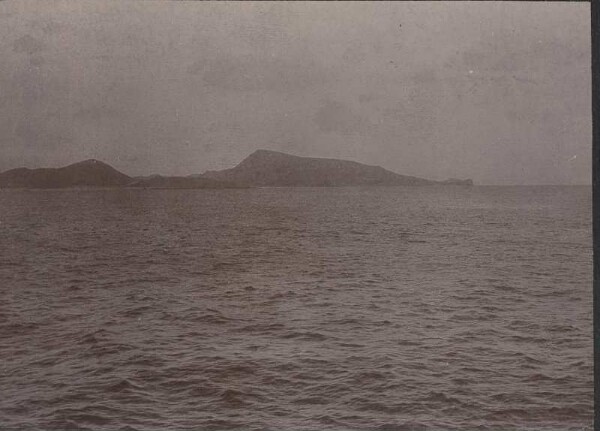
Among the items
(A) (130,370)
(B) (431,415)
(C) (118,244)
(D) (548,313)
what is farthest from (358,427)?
(C) (118,244)

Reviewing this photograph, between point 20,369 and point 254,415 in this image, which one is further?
point 20,369

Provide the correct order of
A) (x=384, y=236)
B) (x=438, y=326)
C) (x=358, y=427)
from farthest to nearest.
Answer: (x=384, y=236) → (x=438, y=326) → (x=358, y=427)

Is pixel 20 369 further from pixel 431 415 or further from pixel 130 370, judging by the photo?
pixel 431 415

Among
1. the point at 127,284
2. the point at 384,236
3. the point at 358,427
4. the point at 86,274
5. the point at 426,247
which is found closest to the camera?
the point at 358,427

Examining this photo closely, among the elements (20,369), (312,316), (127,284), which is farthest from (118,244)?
(20,369)

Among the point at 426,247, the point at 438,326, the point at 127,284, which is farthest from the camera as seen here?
the point at 426,247

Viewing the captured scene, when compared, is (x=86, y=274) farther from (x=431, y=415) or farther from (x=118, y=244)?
(x=431, y=415)
